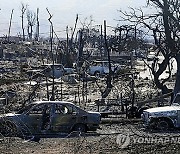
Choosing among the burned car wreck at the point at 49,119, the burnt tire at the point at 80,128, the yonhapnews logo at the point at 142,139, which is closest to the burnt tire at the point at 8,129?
the burned car wreck at the point at 49,119

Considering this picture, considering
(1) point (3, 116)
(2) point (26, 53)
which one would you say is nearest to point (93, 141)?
(1) point (3, 116)

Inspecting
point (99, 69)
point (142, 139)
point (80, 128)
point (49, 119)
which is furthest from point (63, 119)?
point (99, 69)

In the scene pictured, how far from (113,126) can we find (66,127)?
2.66 metres

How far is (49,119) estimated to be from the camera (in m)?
16.4

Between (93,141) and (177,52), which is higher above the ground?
(177,52)

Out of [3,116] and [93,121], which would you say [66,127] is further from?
[3,116]

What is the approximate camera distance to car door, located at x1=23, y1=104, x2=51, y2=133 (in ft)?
53.4

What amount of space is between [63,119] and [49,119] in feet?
1.66

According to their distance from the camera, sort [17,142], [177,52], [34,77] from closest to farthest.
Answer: [17,142], [177,52], [34,77]

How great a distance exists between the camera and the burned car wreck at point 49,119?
1609cm

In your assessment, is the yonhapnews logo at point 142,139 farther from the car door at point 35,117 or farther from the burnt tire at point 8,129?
the burnt tire at point 8,129

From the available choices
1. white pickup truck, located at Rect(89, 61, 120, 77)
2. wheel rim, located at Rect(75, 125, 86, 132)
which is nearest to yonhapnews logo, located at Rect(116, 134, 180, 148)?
wheel rim, located at Rect(75, 125, 86, 132)

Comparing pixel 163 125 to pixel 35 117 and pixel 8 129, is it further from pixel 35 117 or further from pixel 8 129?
pixel 8 129

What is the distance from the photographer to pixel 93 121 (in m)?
16.8
